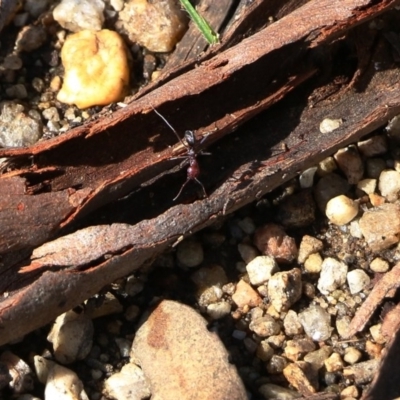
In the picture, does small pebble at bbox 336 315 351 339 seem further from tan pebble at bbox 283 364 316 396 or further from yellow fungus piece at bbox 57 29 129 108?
yellow fungus piece at bbox 57 29 129 108

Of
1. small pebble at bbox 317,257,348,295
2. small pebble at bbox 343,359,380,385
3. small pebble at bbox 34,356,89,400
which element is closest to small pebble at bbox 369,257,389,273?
small pebble at bbox 317,257,348,295

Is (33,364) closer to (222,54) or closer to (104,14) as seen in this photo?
(222,54)

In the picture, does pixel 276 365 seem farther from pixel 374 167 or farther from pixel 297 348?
pixel 374 167

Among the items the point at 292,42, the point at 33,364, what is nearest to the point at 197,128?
the point at 292,42

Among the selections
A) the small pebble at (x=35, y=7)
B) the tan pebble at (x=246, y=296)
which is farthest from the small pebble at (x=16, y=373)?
the small pebble at (x=35, y=7)

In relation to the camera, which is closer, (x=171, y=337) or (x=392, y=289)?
(x=171, y=337)

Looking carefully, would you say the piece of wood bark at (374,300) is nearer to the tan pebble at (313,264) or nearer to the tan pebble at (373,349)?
the tan pebble at (373,349)
